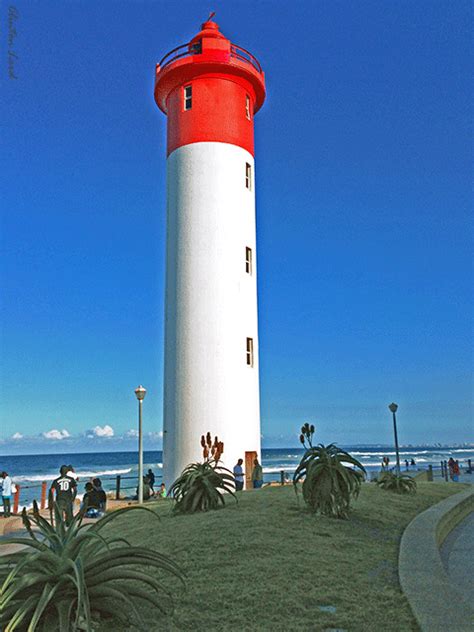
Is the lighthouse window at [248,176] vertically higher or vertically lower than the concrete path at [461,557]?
higher

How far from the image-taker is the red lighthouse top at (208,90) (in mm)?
22047

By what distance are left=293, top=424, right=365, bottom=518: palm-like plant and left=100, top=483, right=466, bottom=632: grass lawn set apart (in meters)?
0.27

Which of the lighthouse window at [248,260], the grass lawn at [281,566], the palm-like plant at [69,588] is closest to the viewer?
the palm-like plant at [69,588]

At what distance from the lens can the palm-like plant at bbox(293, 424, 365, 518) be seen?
1066 centimetres

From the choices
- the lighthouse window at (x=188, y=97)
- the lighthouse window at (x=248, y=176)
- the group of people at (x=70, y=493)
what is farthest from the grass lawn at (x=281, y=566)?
the lighthouse window at (x=188, y=97)

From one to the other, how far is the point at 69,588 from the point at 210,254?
16.2 metres

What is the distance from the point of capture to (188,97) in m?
22.5

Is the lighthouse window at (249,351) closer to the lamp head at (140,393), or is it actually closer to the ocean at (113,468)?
the lamp head at (140,393)

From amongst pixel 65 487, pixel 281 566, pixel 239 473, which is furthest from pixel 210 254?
pixel 281 566

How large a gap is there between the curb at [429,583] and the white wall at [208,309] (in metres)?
9.74

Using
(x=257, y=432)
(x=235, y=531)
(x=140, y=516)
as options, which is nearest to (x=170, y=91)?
(x=257, y=432)

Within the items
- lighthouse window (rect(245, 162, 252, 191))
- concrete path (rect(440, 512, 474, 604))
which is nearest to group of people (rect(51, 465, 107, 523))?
concrete path (rect(440, 512, 474, 604))

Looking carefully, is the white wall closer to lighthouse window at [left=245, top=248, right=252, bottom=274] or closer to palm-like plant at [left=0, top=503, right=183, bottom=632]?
lighthouse window at [left=245, top=248, right=252, bottom=274]

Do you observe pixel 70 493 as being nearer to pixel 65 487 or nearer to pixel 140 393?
pixel 65 487
